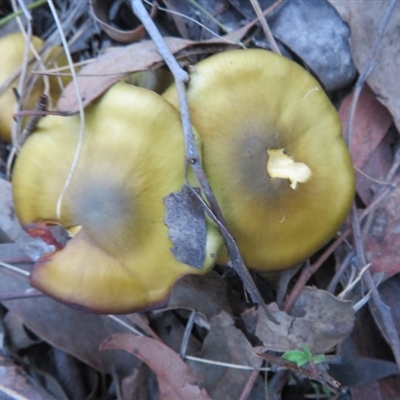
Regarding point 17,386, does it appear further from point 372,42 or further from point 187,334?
point 372,42

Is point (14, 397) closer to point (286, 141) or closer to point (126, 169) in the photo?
point (126, 169)

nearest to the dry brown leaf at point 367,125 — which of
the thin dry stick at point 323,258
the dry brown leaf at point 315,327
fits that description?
the thin dry stick at point 323,258

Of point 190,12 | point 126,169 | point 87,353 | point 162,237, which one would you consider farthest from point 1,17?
point 87,353

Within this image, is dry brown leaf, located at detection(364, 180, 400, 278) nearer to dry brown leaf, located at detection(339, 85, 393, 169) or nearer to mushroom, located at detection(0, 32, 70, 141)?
dry brown leaf, located at detection(339, 85, 393, 169)

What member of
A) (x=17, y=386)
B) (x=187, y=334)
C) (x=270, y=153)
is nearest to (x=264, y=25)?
(x=270, y=153)

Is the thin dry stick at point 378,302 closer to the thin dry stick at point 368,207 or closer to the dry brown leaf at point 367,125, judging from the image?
the thin dry stick at point 368,207

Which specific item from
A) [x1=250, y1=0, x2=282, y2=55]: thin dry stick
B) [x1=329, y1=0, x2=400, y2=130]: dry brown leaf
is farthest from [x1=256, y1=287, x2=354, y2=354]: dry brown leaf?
[x1=250, y1=0, x2=282, y2=55]: thin dry stick
